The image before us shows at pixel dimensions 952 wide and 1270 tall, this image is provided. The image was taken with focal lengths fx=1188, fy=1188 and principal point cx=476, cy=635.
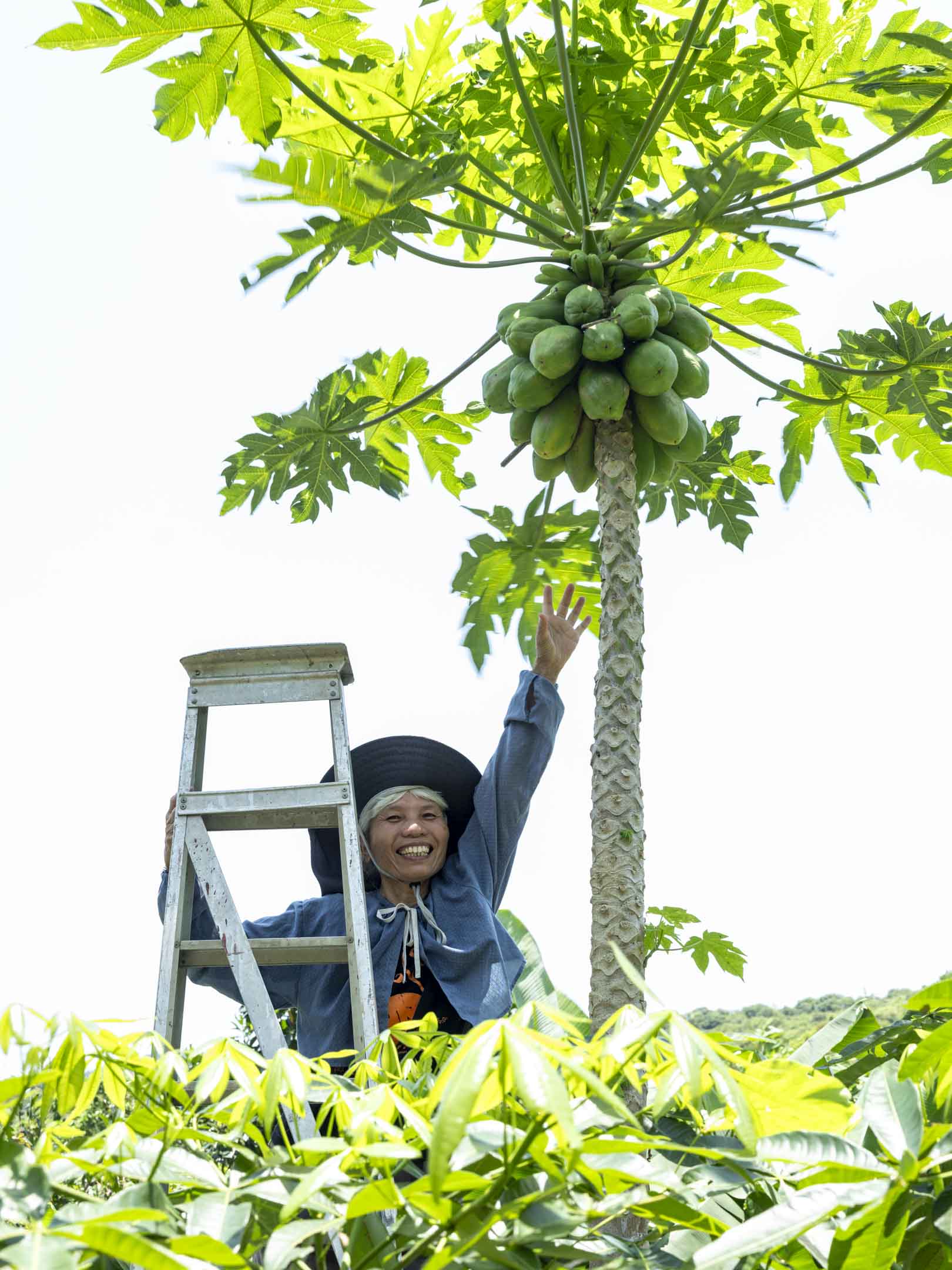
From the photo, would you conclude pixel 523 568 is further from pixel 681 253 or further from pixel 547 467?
pixel 681 253

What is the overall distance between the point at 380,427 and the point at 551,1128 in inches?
116

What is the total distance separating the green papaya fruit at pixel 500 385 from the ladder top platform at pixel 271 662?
0.75m

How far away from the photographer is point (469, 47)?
3234 mm

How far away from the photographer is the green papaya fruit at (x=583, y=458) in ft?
9.55

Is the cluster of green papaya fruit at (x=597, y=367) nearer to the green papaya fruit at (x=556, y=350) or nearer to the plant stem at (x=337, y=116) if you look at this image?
the green papaya fruit at (x=556, y=350)

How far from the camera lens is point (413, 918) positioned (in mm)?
3438

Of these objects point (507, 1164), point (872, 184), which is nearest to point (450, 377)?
point (872, 184)

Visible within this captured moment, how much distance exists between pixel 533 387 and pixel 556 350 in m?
0.13

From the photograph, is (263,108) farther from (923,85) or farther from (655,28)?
(923,85)

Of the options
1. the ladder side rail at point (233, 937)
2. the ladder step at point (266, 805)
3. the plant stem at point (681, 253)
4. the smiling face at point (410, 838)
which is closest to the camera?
the plant stem at point (681, 253)

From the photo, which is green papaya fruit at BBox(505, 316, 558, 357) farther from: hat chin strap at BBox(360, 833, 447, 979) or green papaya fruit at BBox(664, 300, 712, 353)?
hat chin strap at BBox(360, 833, 447, 979)

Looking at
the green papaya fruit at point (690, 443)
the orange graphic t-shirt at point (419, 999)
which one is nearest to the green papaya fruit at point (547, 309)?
the green papaya fruit at point (690, 443)

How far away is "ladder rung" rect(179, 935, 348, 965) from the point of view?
9.70 feet

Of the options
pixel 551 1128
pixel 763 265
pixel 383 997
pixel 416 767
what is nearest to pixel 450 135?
pixel 763 265
